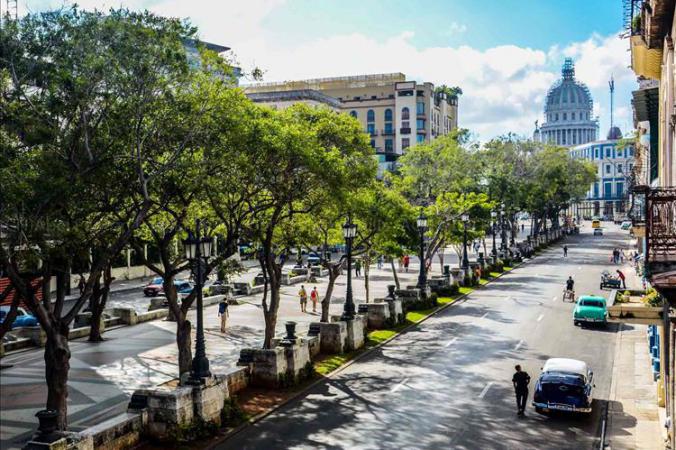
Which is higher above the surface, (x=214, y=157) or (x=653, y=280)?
(x=214, y=157)

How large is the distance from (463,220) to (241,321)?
1805cm

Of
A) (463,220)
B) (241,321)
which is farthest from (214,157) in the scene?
(463,220)

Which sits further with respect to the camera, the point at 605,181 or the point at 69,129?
the point at 605,181

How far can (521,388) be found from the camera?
19.8m

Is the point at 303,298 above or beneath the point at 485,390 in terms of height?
above

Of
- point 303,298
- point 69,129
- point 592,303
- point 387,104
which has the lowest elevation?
point 303,298

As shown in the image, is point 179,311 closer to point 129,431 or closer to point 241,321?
point 129,431

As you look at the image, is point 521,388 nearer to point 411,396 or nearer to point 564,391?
point 564,391

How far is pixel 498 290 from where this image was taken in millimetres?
48094

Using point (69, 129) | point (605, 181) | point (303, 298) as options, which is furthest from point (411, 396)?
point (605, 181)

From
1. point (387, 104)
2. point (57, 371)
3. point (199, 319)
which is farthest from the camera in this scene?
point (387, 104)

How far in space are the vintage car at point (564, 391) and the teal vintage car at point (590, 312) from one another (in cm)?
1334

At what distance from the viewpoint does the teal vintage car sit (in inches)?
1300

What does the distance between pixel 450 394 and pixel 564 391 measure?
12.2 ft
